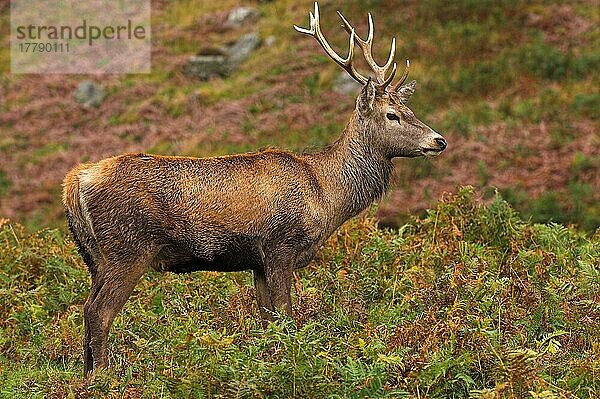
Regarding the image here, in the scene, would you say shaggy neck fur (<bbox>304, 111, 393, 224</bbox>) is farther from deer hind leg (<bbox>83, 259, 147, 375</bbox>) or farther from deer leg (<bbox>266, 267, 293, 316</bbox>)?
deer hind leg (<bbox>83, 259, 147, 375</bbox>)

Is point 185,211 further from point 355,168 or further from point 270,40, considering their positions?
point 270,40

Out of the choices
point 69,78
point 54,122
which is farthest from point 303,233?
point 69,78

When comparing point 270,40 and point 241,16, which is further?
point 241,16

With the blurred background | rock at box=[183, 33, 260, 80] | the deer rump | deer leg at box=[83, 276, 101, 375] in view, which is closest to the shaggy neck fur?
the deer rump

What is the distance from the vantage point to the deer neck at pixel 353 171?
8211 millimetres

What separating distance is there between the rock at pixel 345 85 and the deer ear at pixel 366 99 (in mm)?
15292

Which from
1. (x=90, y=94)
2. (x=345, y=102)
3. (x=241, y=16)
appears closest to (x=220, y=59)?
(x=241, y=16)

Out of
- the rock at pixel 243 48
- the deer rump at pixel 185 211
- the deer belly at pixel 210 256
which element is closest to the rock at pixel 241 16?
the rock at pixel 243 48

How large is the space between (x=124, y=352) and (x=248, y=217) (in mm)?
1513

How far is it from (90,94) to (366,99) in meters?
20.8

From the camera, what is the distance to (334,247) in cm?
1041

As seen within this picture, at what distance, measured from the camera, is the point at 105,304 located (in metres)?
7.48

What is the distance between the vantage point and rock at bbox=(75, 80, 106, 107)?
27547 mm

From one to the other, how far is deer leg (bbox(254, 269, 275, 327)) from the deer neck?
0.80m
